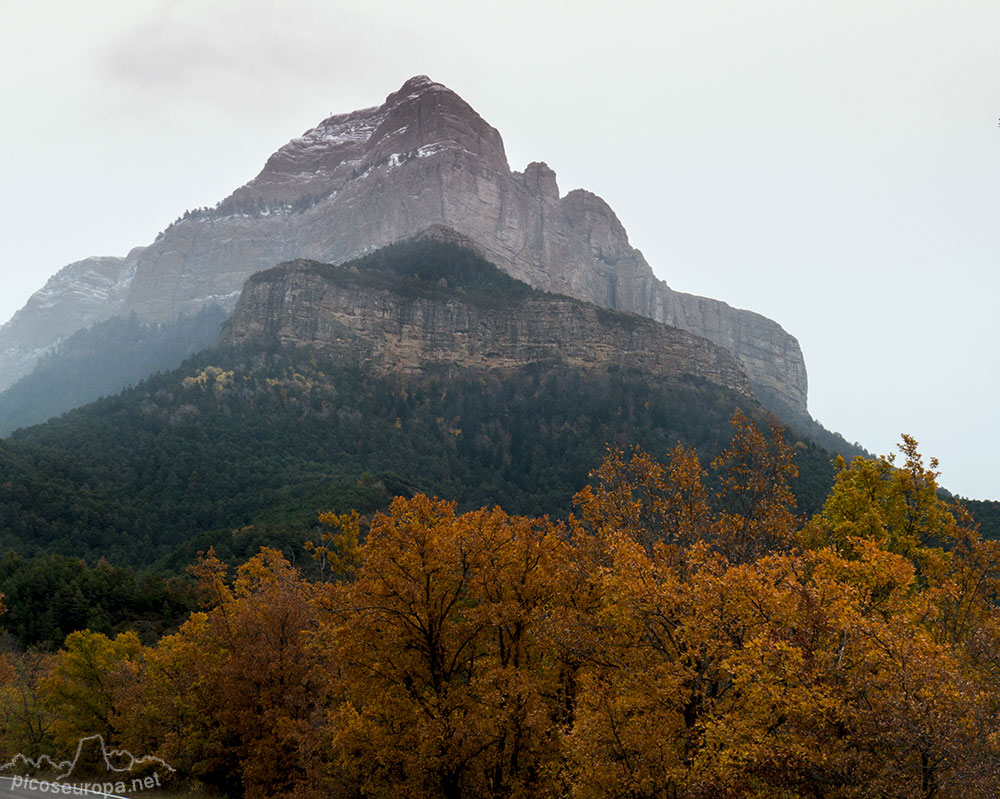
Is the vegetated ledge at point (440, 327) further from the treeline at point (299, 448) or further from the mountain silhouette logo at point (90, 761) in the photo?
the mountain silhouette logo at point (90, 761)

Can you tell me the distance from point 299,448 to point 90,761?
303 ft

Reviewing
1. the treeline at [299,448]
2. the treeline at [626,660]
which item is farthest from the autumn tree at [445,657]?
the treeline at [299,448]

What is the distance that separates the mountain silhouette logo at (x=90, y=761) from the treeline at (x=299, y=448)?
33950 mm

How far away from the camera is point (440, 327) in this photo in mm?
189250

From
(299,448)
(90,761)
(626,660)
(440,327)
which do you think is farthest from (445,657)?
(440,327)

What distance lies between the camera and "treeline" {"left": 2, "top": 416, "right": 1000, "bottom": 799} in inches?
483

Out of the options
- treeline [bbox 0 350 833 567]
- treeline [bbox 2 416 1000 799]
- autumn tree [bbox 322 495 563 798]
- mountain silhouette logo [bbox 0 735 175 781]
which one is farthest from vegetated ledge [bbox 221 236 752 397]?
autumn tree [bbox 322 495 563 798]

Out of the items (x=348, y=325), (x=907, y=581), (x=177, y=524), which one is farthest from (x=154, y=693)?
(x=348, y=325)

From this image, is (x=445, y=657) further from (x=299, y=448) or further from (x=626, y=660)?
(x=299, y=448)

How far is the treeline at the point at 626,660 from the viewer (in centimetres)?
1227

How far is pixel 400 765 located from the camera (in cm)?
1989

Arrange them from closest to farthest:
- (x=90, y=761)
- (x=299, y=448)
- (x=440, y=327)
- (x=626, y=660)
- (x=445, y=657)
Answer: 1. (x=626, y=660)
2. (x=445, y=657)
3. (x=90, y=761)
4. (x=299, y=448)
5. (x=440, y=327)

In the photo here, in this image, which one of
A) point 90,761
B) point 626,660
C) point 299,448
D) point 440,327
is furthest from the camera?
point 440,327

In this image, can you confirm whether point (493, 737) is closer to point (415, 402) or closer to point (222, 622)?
point (222, 622)
